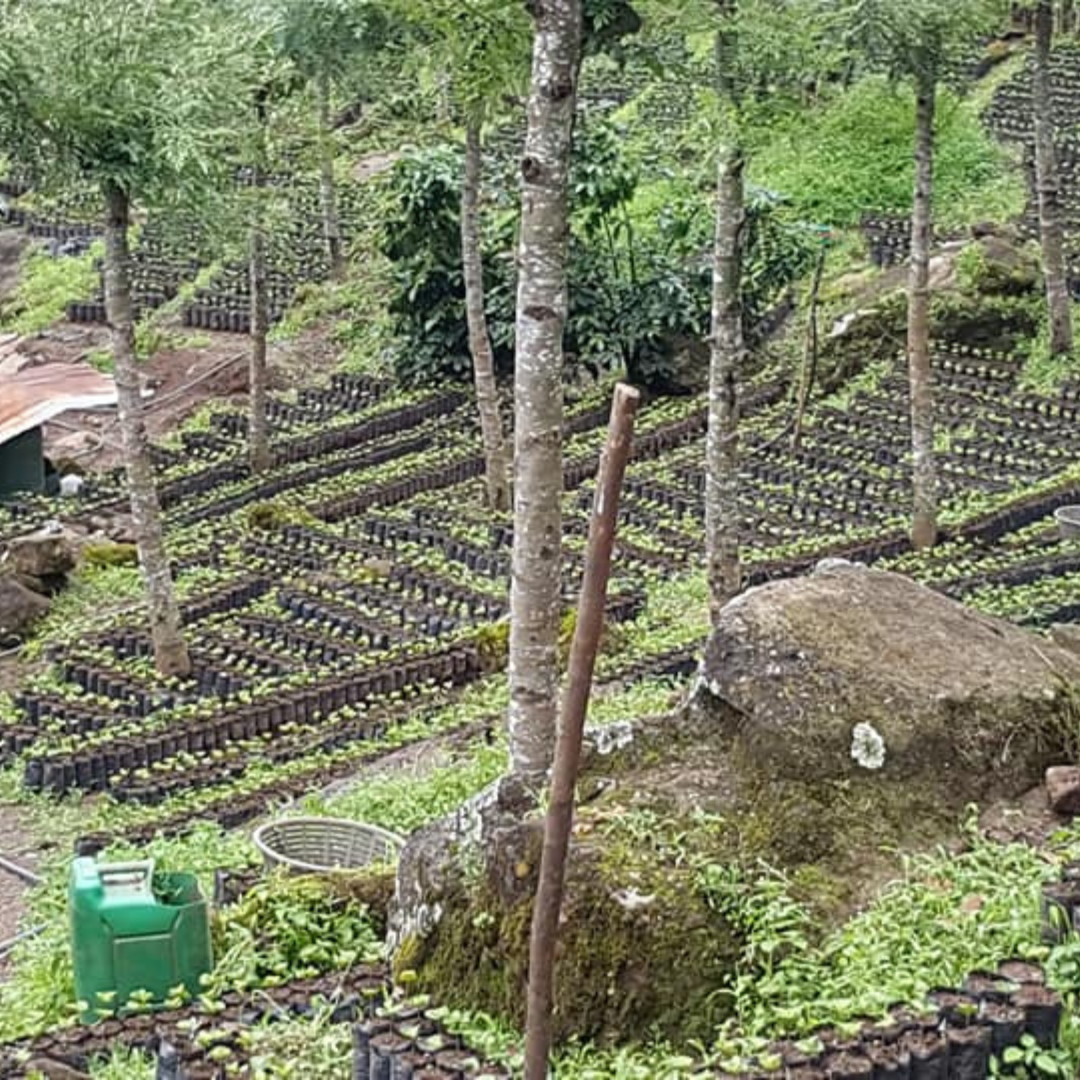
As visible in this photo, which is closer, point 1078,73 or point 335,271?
point 335,271


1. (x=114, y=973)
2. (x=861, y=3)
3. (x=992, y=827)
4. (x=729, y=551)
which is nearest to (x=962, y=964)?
(x=992, y=827)

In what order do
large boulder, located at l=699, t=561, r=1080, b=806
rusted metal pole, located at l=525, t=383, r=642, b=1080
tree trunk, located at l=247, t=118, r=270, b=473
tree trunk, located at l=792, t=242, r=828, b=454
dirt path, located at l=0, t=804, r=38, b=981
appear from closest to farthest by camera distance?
rusted metal pole, located at l=525, t=383, r=642, b=1080 < large boulder, located at l=699, t=561, r=1080, b=806 < dirt path, located at l=0, t=804, r=38, b=981 < tree trunk, located at l=792, t=242, r=828, b=454 < tree trunk, located at l=247, t=118, r=270, b=473

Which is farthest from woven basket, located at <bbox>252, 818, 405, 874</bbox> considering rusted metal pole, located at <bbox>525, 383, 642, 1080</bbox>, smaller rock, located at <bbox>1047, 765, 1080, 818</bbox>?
rusted metal pole, located at <bbox>525, 383, 642, 1080</bbox>

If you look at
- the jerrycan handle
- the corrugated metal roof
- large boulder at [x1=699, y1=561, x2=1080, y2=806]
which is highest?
large boulder at [x1=699, y1=561, x2=1080, y2=806]

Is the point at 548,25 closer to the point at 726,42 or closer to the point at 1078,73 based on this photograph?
the point at 726,42

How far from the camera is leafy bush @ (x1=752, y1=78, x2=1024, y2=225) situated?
26547 mm

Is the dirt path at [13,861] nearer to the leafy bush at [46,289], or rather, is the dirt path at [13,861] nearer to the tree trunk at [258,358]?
the tree trunk at [258,358]

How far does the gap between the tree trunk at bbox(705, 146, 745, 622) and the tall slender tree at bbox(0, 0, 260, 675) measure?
3.53 m

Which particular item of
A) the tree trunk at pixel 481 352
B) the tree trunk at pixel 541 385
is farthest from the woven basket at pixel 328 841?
the tree trunk at pixel 481 352

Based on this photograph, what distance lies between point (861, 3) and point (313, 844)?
7.23 metres

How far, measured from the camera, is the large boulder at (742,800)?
20.5ft

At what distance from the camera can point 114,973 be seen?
7461 mm

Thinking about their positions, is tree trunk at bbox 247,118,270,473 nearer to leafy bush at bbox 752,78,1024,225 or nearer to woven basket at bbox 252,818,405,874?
leafy bush at bbox 752,78,1024,225

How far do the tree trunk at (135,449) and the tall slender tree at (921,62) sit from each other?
5.32m
